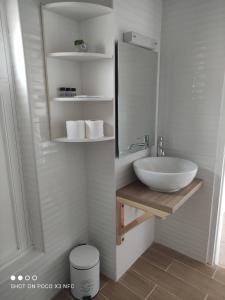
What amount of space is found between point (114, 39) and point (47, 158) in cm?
92

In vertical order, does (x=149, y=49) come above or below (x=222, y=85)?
above

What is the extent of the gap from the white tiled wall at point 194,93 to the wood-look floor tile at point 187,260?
56 mm

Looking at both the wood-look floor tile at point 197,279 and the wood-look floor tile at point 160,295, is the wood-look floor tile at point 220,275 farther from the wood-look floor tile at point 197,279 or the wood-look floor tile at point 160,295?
the wood-look floor tile at point 160,295

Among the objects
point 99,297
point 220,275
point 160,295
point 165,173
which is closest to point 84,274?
point 99,297

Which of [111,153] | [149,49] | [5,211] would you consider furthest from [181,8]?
[5,211]

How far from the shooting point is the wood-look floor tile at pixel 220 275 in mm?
1889

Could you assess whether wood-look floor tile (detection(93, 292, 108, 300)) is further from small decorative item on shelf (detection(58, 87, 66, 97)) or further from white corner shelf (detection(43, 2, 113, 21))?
white corner shelf (detection(43, 2, 113, 21))

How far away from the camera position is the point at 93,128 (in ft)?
4.95

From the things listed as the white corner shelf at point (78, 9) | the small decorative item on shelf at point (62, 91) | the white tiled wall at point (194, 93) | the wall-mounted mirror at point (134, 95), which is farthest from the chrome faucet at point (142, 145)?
the white corner shelf at point (78, 9)

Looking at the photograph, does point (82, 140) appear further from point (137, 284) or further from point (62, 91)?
point (137, 284)

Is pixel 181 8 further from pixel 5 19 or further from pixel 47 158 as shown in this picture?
pixel 47 158

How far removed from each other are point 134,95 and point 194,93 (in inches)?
21.0

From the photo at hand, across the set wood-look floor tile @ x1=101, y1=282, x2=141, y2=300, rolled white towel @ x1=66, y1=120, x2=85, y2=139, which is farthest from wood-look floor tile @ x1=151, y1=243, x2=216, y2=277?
rolled white towel @ x1=66, y1=120, x2=85, y2=139

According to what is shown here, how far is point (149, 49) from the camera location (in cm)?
183
